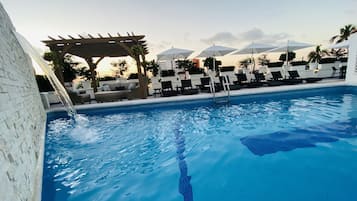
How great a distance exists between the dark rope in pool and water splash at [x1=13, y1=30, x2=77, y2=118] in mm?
4999

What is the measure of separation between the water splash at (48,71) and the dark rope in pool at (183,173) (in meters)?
5.00

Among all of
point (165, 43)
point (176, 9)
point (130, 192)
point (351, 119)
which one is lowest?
point (130, 192)

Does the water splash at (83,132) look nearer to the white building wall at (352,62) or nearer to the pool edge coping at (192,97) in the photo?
the pool edge coping at (192,97)

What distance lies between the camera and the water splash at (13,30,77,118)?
5566 millimetres

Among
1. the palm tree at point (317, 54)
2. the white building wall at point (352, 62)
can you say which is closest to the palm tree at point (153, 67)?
the white building wall at point (352, 62)

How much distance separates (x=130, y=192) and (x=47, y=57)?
8.97 m

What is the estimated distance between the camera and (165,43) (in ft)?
47.5

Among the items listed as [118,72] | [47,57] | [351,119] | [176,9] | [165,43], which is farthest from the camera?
[118,72]

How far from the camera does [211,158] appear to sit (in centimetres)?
359

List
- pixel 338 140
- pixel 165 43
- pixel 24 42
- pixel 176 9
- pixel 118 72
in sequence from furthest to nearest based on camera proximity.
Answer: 1. pixel 118 72
2. pixel 165 43
3. pixel 176 9
4. pixel 24 42
5. pixel 338 140

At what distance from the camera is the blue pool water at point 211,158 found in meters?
2.66

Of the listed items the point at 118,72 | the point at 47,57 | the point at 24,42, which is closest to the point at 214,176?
the point at 24,42

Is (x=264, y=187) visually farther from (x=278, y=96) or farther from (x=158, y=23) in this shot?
(x=158, y=23)

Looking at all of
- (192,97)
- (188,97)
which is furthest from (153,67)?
(192,97)
